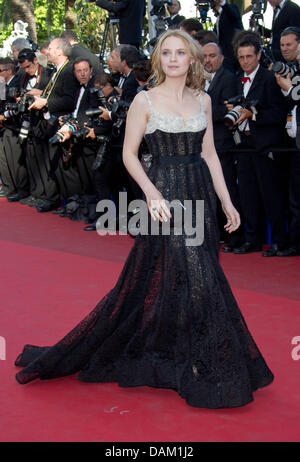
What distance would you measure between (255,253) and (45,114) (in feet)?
10.9

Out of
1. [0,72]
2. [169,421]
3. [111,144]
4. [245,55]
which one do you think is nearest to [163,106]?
[169,421]

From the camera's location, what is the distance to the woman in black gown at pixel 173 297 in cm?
334

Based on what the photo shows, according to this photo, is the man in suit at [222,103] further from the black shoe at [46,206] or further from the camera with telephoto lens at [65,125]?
the black shoe at [46,206]

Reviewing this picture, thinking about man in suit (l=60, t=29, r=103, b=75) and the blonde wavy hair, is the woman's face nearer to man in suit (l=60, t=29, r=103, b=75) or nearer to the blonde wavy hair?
the blonde wavy hair

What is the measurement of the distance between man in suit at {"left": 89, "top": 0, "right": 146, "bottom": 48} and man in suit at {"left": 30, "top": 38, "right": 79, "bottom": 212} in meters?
0.88

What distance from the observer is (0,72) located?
9.94 m

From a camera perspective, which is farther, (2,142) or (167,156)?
(2,142)

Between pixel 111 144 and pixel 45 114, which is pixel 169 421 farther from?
pixel 45 114

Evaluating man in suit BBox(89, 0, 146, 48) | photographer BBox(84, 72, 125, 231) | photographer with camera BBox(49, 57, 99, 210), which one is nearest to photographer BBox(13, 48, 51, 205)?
photographer with camera BBox(49, 57, 99, 210)

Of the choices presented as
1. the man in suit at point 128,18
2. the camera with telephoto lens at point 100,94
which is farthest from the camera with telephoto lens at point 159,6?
the camera with telephoto lens at point 100,94

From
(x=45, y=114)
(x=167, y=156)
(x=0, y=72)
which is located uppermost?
(x=0, y=72)

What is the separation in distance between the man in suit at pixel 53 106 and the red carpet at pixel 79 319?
1451mm

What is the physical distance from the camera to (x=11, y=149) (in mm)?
9922

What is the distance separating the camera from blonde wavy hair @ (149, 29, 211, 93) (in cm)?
341
